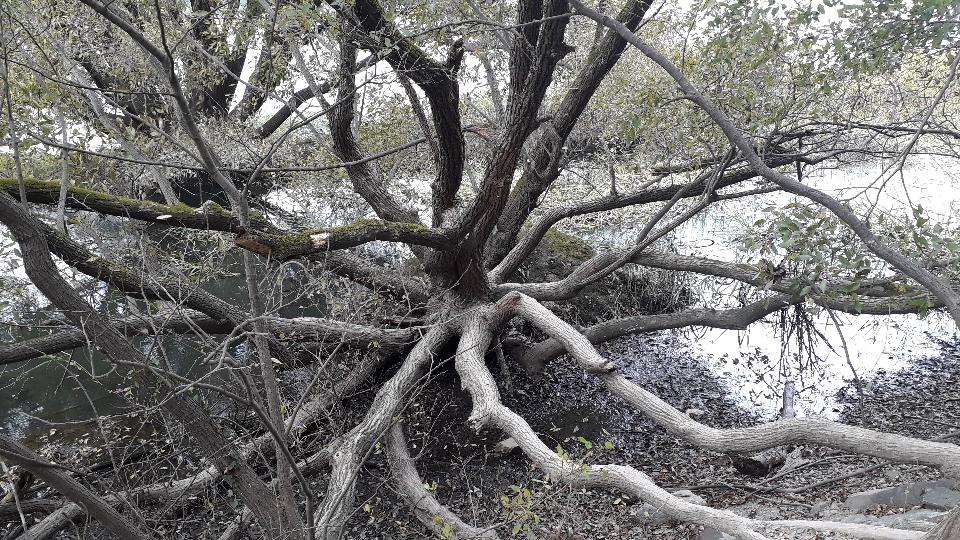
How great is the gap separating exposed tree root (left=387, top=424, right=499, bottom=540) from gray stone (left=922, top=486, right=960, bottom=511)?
2.69 metres

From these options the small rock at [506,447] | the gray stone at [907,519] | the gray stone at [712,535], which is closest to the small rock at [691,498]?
the gray stone at [712,535]

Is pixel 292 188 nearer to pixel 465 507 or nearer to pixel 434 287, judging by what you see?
pixel 434 287

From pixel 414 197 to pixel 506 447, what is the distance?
370 centimetres

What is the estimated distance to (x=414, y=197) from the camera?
8.37 m

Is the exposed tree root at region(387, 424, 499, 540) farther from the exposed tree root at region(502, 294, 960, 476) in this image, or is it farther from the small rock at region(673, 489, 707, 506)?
the exposed tree root at region(502, 294, 960, 476)

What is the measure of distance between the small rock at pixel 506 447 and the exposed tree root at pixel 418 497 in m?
0.93

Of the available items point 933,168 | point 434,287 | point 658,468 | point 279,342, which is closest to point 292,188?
point 434,287

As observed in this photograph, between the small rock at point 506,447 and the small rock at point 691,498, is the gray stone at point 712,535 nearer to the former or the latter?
the small rock at point 691,498

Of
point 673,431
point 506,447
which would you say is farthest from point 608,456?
point 673,431

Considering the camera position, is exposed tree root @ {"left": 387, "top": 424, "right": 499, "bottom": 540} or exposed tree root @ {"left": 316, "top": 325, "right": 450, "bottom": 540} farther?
exposed tree root @ {"left": 387, "top": 424, "right": 499, "bottom": 540}

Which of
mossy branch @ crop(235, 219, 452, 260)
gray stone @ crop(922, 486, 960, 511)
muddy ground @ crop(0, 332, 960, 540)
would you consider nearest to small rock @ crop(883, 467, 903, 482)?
muddy ground @ crop(0, 332, 960, 540)

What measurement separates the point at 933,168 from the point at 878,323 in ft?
20.0

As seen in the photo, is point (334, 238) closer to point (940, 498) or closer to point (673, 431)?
point (673, 431)

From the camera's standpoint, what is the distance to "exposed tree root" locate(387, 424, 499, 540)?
4.52 meters
